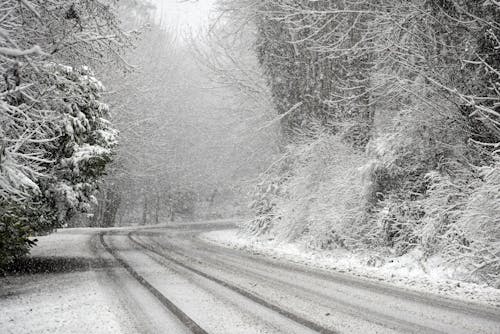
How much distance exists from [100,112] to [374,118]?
9.65 meters

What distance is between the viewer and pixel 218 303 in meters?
7.70

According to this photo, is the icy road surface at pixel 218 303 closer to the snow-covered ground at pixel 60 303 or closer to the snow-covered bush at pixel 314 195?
the snow-covered ground at pixel 60 303

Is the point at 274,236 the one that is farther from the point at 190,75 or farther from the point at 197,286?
the point at 190,75

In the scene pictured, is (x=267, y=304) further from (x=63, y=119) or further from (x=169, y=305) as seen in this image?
(x=63, y=119)

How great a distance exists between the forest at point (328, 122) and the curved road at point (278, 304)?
2.32 m

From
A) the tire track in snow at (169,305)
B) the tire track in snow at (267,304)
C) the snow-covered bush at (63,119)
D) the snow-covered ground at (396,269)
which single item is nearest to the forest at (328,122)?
the snow-covered bush at (63,119)

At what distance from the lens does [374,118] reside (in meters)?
17.8

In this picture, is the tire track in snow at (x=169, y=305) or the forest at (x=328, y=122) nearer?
the tire track in snow at (x=169, y=305)

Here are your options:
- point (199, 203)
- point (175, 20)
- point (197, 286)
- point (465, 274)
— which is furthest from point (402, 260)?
point (199, 203)

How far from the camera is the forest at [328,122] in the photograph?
9.41m

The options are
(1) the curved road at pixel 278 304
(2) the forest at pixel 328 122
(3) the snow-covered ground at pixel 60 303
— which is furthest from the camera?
(2) the forest at pixel 328 122

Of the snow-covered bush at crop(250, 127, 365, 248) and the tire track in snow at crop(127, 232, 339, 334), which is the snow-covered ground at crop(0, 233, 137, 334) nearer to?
the tire track in snow at crop(127, 232, 339, 334)

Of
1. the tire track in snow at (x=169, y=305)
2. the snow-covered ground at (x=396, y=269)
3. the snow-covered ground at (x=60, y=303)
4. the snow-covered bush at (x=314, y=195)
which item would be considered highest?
the snow-covered bush at (x=314, y=195)

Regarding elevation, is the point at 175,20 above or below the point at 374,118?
above
